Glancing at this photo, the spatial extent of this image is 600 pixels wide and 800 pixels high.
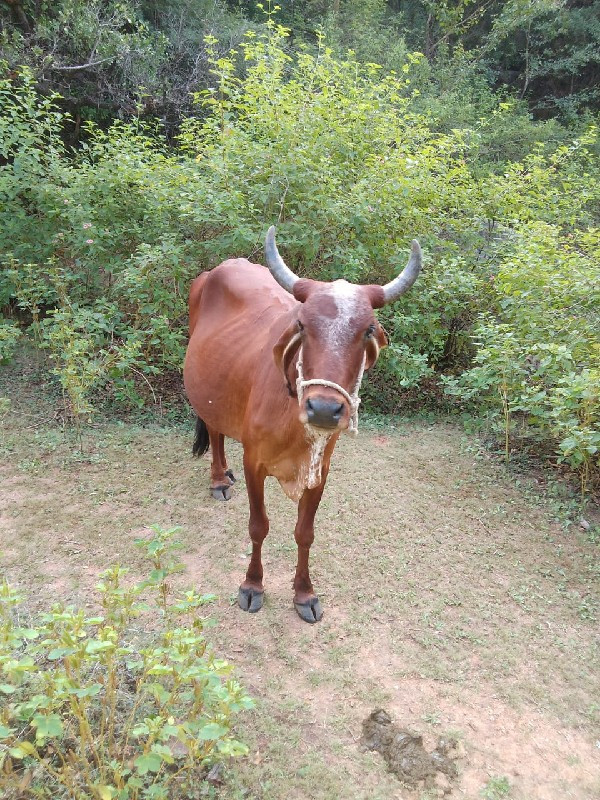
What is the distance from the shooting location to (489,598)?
331 centimetres

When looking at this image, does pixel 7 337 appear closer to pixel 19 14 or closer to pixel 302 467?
pixel 302 467

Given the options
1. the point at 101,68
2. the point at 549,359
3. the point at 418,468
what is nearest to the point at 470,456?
the point at 418,468

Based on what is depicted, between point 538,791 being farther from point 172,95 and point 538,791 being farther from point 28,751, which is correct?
point 172,95

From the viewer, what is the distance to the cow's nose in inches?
82.2

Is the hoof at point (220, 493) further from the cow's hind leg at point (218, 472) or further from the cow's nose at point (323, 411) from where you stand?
the cow's nose at point (323, 411)

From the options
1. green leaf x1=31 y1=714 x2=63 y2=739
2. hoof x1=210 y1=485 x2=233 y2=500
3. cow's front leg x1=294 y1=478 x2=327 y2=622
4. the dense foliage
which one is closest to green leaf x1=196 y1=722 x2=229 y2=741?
green leaf x1=31 y1=714 x2=63 y2=739

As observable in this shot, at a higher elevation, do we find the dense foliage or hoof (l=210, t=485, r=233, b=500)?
the dense foliage

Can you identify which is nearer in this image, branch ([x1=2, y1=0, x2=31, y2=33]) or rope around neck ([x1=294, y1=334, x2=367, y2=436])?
rope around neck ([x1=294, y1=334, x2=367, y2=436])

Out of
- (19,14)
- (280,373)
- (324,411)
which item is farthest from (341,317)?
(19,14)

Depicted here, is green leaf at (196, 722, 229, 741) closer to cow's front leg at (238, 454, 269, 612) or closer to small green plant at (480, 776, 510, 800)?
small green plant at (480, 776, 510, 800)

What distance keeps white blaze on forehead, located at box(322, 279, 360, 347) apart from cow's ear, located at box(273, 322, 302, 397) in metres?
0.18

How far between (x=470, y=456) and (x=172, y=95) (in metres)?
8.05

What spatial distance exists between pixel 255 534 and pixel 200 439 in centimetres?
147

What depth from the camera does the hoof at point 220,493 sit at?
164 inches
